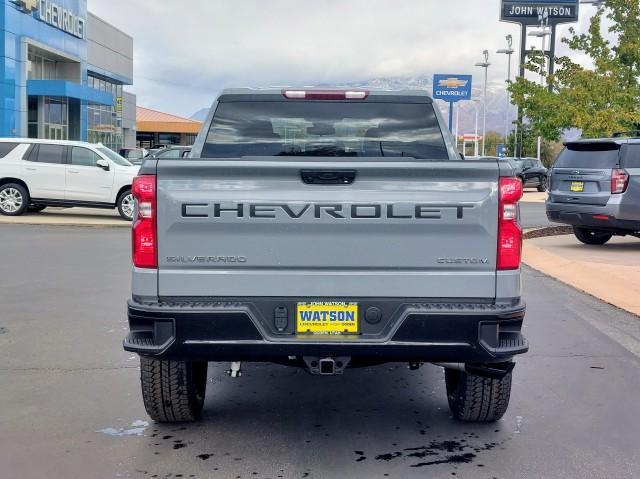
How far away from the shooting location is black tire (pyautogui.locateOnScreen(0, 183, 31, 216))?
64.8 feet

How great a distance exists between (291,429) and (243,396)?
82 centimetres

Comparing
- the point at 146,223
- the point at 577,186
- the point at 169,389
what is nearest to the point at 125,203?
the point at 577,186

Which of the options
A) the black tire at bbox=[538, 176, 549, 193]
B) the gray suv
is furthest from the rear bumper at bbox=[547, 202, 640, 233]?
the black tire at bbox=[538, 176, 549, 193]

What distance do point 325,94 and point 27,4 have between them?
133 feet

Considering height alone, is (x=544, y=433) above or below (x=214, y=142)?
below

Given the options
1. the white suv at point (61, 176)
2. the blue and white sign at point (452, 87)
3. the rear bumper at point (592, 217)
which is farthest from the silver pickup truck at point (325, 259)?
the blue and white sign at point (452, 87)

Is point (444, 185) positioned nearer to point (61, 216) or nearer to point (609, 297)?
point (609, 297)

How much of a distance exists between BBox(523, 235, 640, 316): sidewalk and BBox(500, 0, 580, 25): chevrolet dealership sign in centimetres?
3646

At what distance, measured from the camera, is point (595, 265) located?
12.7 metres

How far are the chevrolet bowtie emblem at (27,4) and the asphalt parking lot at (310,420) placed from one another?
1457 inches

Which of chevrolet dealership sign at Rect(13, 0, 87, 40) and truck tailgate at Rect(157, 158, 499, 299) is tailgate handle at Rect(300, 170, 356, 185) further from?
chevrolet dealership sign at Rect(13, 0, 87, 40)

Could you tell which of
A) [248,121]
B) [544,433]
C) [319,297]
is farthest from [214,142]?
[544,433]

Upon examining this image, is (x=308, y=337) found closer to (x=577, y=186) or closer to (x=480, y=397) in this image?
(x=480, y=397)

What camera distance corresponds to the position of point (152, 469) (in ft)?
14.5
